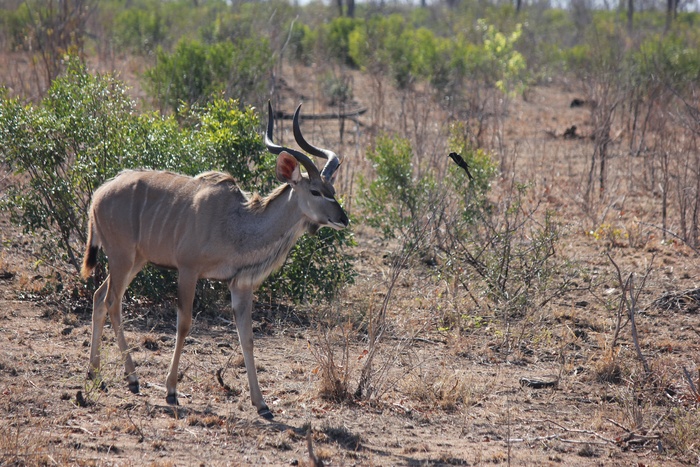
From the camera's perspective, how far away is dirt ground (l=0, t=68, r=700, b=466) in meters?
4.37

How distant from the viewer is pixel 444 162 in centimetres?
956

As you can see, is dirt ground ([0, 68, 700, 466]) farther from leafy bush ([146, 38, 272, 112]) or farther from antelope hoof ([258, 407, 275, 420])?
leafy bush ([146, 38, 272, 112])

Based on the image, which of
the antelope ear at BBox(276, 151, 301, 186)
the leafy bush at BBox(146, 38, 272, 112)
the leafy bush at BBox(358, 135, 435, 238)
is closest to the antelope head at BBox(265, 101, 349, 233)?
the antelope ear at BBox(276, 151, 301, 186)

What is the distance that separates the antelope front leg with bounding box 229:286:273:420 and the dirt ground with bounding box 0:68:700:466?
0.09m

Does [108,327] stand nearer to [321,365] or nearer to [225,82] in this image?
[321,365]

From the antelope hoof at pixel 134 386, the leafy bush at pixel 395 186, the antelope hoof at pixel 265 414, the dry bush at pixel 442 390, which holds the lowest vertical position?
the dry bush at pixel 442 390

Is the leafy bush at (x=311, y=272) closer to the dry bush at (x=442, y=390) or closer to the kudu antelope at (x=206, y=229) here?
the dry bush at (x=442, y=390)

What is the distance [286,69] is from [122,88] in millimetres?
11583

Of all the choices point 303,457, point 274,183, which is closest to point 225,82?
point 274,183

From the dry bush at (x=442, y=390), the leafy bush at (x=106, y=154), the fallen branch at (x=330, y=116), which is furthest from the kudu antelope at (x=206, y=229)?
the fallen branch at (x=330, y=116)

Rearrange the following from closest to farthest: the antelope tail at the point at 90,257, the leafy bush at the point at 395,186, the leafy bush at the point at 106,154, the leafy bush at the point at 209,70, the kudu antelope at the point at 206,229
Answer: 1. the kudu antelope at the point at 206,229
2. the antelope tail at the point at 90,257
3. the leafy bush at the point at 106,154
4. the leafy bush at the point at 395,186
5. the leafy bush at the point at 209,70

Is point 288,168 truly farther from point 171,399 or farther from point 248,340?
point 171,399

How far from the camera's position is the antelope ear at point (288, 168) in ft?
15.7

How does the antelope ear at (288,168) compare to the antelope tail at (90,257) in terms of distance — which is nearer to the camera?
the antelope ear at (288,168)
